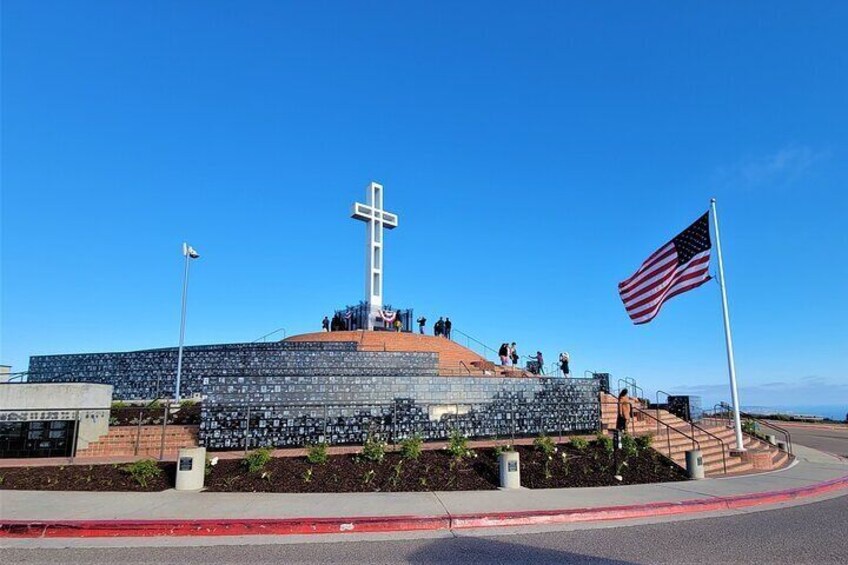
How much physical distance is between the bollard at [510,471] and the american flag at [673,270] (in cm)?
805

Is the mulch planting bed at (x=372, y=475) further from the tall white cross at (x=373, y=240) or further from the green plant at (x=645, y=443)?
the tall white cross at (x=373, y=240)

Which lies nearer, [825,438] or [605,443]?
[605,443]

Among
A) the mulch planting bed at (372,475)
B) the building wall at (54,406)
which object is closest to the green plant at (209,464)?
the mulch planting bed at (372,475)

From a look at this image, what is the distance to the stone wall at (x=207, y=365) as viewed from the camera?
2128cm

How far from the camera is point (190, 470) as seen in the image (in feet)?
32.5

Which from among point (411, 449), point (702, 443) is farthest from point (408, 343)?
point (411, 449)

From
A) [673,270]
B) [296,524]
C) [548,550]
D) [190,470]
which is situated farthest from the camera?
[673,270]

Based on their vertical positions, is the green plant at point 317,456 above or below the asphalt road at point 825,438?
above

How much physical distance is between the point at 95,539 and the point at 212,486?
2905 millimetres

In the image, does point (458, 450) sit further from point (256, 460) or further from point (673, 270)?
point (673, 270)

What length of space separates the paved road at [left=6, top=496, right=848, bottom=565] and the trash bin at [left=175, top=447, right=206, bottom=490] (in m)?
3.24

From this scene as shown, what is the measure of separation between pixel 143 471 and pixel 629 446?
36.2 ft

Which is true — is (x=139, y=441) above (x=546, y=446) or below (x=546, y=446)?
above

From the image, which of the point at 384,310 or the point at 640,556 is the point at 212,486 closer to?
the point at 640,556
